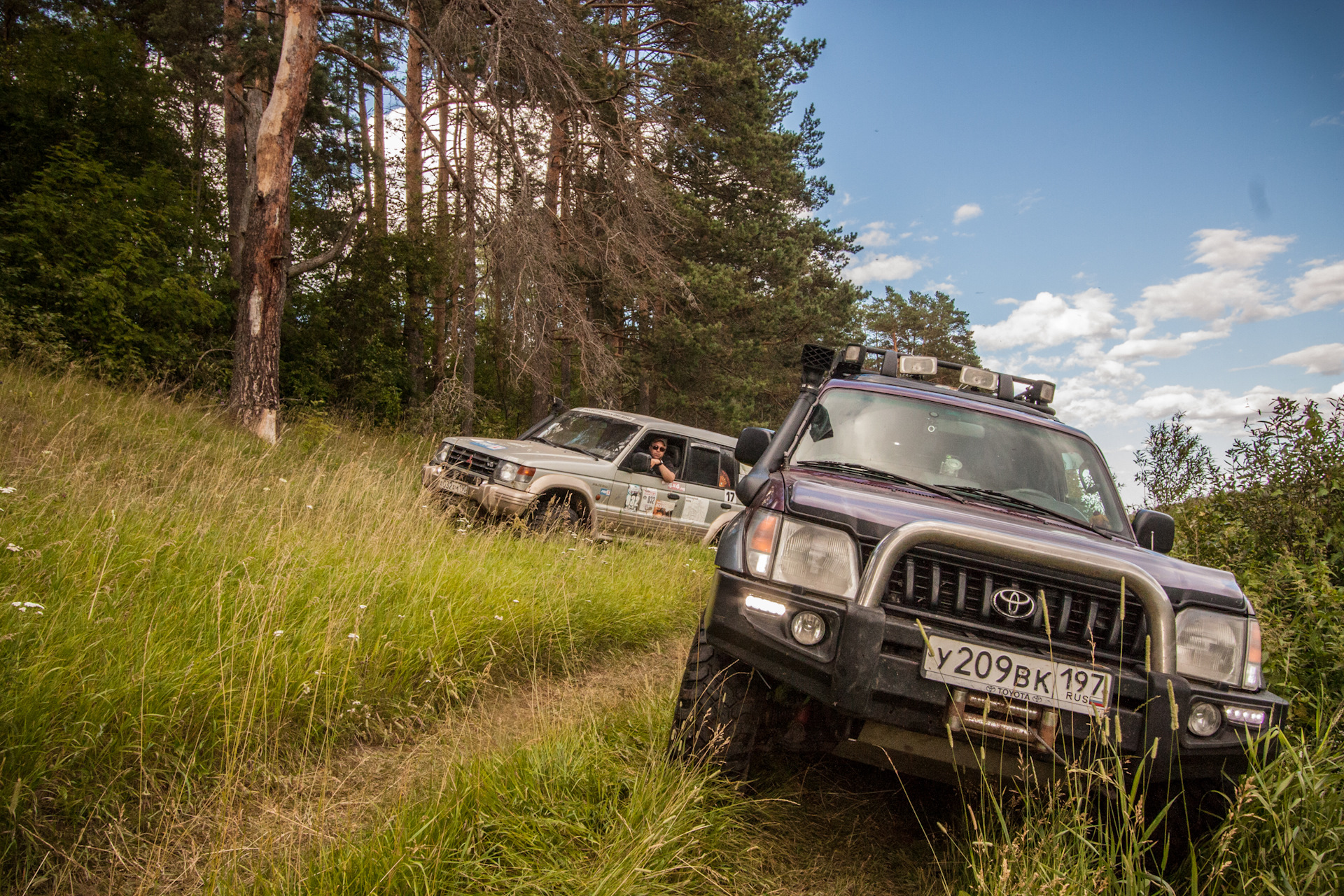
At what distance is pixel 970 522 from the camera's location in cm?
241

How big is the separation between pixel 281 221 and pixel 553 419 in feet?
12.8

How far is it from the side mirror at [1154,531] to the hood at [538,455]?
4.87 m

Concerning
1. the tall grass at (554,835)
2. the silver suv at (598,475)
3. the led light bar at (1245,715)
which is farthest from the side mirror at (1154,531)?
the silver suv at (598,475)

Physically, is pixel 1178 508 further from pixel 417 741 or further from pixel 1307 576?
pixel 417 741

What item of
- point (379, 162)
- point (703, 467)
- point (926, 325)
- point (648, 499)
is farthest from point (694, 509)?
point (926, 325)

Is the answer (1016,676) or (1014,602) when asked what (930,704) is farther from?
(1014,602)

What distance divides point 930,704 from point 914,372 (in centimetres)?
255

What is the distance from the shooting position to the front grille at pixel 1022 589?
221 centimetres

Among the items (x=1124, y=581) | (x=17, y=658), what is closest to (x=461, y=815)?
(x=17, y=658)

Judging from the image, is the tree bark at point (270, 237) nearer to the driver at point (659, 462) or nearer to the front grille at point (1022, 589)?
the driver at point (659, 462)

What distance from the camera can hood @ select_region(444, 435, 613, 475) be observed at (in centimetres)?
675

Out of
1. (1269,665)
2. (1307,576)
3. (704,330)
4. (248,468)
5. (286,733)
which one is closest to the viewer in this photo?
(286,733)

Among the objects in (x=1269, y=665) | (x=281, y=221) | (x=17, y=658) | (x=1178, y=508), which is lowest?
(x=17, y=658)

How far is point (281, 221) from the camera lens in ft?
26.7
